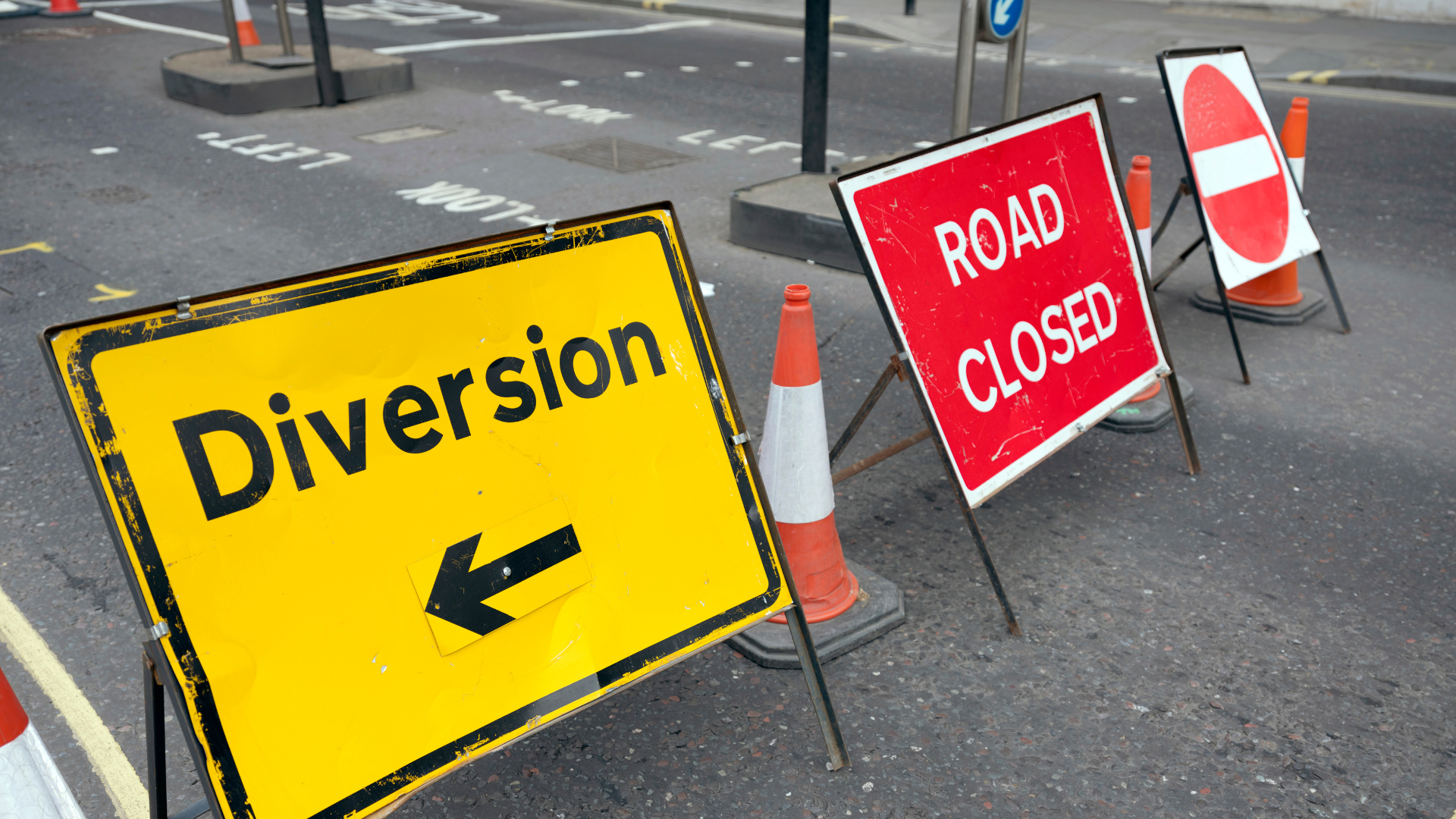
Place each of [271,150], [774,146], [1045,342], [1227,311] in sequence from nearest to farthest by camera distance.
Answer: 1. [1045,342]
2. [1227,311]
3. [271,150]
4. [774,146]

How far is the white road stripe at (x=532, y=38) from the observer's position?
14547 millimetres

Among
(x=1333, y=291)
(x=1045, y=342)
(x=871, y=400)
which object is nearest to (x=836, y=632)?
(x=871, y=400)

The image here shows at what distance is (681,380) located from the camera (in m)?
2.76

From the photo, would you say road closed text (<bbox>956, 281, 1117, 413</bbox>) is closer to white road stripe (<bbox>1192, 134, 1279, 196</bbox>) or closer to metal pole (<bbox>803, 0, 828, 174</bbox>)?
white road stripe (<bbox>1192, 134, 1279, 196</bbox>)

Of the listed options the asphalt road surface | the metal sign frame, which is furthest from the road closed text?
the asphalt road surface

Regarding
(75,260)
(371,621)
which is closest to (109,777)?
(371,621)

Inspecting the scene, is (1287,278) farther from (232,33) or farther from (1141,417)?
(232,33)

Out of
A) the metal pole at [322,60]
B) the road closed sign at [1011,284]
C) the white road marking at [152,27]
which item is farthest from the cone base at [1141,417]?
the white road marking at [152,27]

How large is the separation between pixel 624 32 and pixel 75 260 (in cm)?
1050

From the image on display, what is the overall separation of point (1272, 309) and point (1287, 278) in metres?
0.19

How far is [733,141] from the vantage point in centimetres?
971

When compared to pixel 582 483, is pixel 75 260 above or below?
below

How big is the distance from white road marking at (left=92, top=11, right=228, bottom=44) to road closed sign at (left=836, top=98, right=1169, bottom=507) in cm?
1404

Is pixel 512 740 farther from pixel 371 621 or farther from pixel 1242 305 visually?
pixel 1242 305
